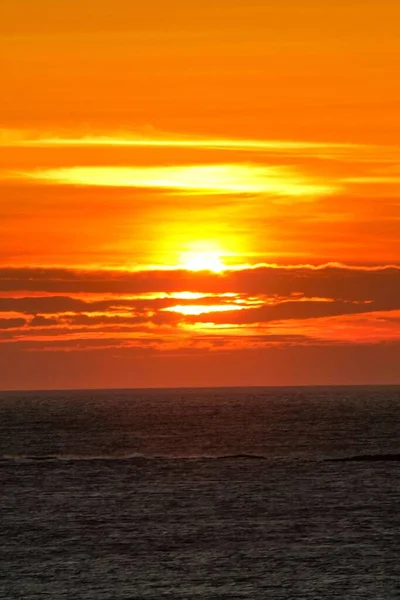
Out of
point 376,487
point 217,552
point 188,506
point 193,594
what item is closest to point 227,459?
point 376,487

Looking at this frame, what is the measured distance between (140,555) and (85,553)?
345 cm

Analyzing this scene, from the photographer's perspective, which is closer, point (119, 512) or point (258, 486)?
point (119, 512)

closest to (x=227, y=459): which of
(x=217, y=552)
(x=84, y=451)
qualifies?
(x=84, y=451)

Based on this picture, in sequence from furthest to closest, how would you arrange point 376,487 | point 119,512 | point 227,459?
1. point 227,459
2. point 376,487
3. point 119,512

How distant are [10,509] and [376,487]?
118 feet

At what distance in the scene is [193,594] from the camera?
200 feet

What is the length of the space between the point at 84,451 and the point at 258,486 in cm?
5945

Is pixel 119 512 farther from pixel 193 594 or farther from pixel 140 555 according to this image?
pixel 193 594

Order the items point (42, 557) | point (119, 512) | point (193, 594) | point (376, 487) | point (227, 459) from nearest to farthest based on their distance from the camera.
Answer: point (193, 594), point (42, 557), point (119, 512), point (376, 487), point (227, 459)

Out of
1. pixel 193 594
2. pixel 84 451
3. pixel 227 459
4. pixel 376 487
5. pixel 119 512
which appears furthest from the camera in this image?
pixel 84 451

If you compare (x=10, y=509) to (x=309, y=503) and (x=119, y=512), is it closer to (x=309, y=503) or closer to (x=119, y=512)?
(x=119, y=512)

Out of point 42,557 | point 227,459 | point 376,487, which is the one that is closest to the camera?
point 42,557

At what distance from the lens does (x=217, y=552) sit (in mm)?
74938

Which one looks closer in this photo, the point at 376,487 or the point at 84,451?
the point at 376,487
